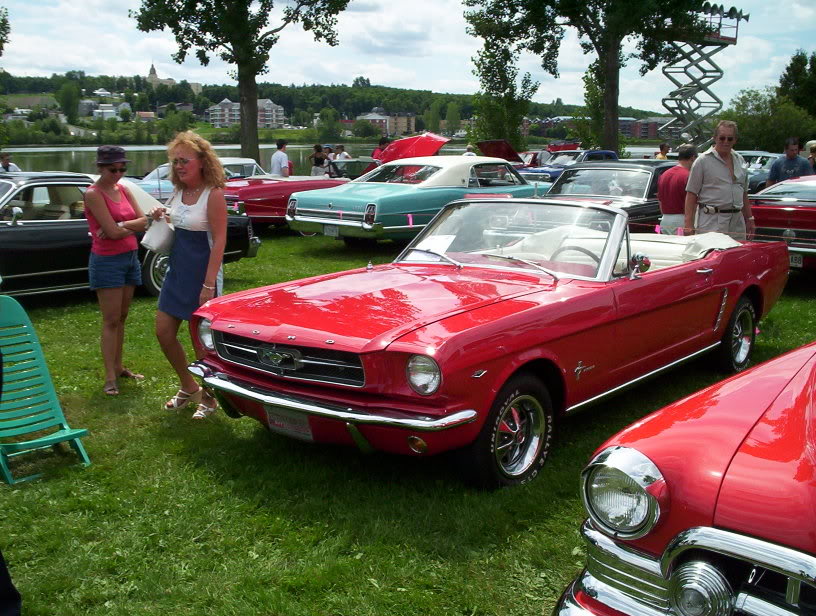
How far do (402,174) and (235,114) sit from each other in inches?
670

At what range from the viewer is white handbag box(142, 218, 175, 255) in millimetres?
5184

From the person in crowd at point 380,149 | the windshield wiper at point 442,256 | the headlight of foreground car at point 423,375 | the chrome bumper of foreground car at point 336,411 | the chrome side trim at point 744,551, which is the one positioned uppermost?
the person in crowd at point 380,149

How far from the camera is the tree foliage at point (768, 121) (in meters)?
39.0

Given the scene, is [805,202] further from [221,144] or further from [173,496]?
[221,144]

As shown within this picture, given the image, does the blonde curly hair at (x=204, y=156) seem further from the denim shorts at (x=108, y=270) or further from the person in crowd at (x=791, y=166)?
the person in crowd at (x=791, y=166)

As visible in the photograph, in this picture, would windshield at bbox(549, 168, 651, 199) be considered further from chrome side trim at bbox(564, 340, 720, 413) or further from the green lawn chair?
the green lawn chair

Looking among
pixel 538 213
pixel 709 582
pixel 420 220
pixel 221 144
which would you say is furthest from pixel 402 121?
pixel 709 582

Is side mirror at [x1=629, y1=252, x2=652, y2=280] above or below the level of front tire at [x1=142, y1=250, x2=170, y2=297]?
above

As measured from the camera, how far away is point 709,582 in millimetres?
1930

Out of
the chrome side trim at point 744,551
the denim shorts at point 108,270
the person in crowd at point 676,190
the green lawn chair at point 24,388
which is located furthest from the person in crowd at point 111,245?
the person in crowd at point 676,190

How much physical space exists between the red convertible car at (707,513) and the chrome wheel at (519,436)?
146 centimetres

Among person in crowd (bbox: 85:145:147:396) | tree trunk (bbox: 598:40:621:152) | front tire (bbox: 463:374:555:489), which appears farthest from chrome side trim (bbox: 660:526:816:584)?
tree trunk (bbox: 598:40:621:152)

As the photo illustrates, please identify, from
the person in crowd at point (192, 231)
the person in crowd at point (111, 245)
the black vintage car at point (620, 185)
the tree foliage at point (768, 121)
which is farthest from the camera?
the tree foliage at point (768, 121)

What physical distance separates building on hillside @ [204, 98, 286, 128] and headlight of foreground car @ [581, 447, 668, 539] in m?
22.8
